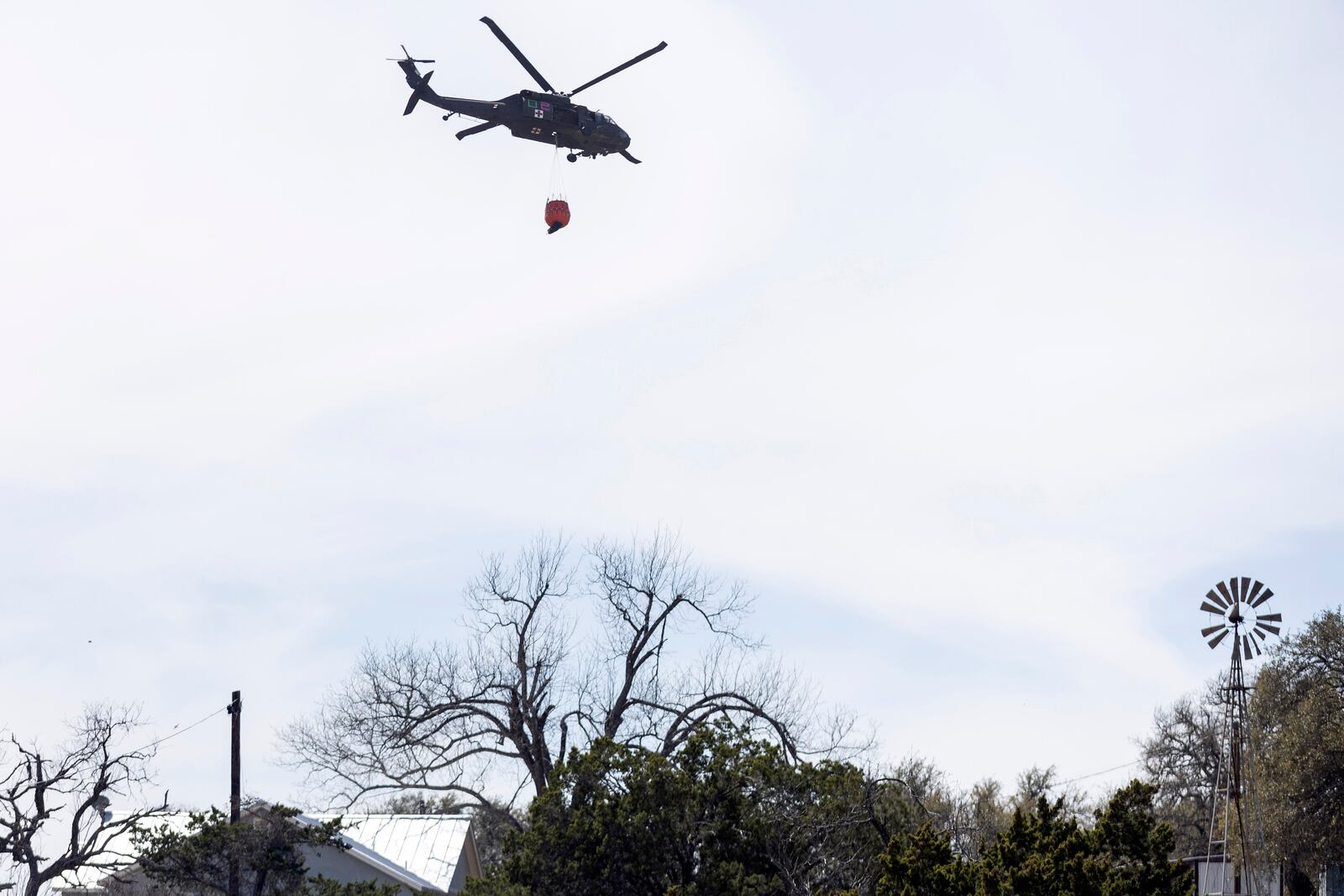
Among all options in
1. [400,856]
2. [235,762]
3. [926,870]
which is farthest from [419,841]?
[926,870]

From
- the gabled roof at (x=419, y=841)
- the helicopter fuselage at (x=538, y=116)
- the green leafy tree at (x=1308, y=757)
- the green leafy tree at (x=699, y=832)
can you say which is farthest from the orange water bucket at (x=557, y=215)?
the green leafy tree at (x=1308, y=757)

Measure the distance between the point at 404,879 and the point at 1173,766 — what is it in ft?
120

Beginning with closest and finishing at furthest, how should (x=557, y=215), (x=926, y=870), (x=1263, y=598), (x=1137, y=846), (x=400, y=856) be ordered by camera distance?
(x=926, y=870) → (x=1137, y=846) → (x=557, y=215) → (x=1263, y=598) → (x=400, y=856)

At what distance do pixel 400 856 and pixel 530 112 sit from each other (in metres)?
25.9

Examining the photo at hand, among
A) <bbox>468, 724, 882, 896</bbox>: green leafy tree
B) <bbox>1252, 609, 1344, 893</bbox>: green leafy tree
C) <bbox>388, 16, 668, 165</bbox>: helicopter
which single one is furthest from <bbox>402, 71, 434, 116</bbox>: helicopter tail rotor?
<bbox>1252, 609, 1344, 893</bbox>: green leafy tree

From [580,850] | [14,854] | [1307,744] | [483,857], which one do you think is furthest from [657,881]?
[483,857]

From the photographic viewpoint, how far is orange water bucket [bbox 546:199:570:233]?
89.9 ft

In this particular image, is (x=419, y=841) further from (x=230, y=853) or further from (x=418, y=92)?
(x=418, y=92)

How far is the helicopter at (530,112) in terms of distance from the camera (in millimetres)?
28625

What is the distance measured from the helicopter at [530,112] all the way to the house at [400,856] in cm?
2061

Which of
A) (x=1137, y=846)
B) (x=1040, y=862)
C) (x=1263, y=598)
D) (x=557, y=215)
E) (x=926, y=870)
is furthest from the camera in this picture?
(x=1263, y=598)

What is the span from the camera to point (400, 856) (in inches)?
A: 1795

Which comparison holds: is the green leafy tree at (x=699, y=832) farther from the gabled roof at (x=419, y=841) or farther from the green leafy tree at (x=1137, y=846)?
the gabled roof at (x=419, y=841)

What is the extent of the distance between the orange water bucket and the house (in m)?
20.3
